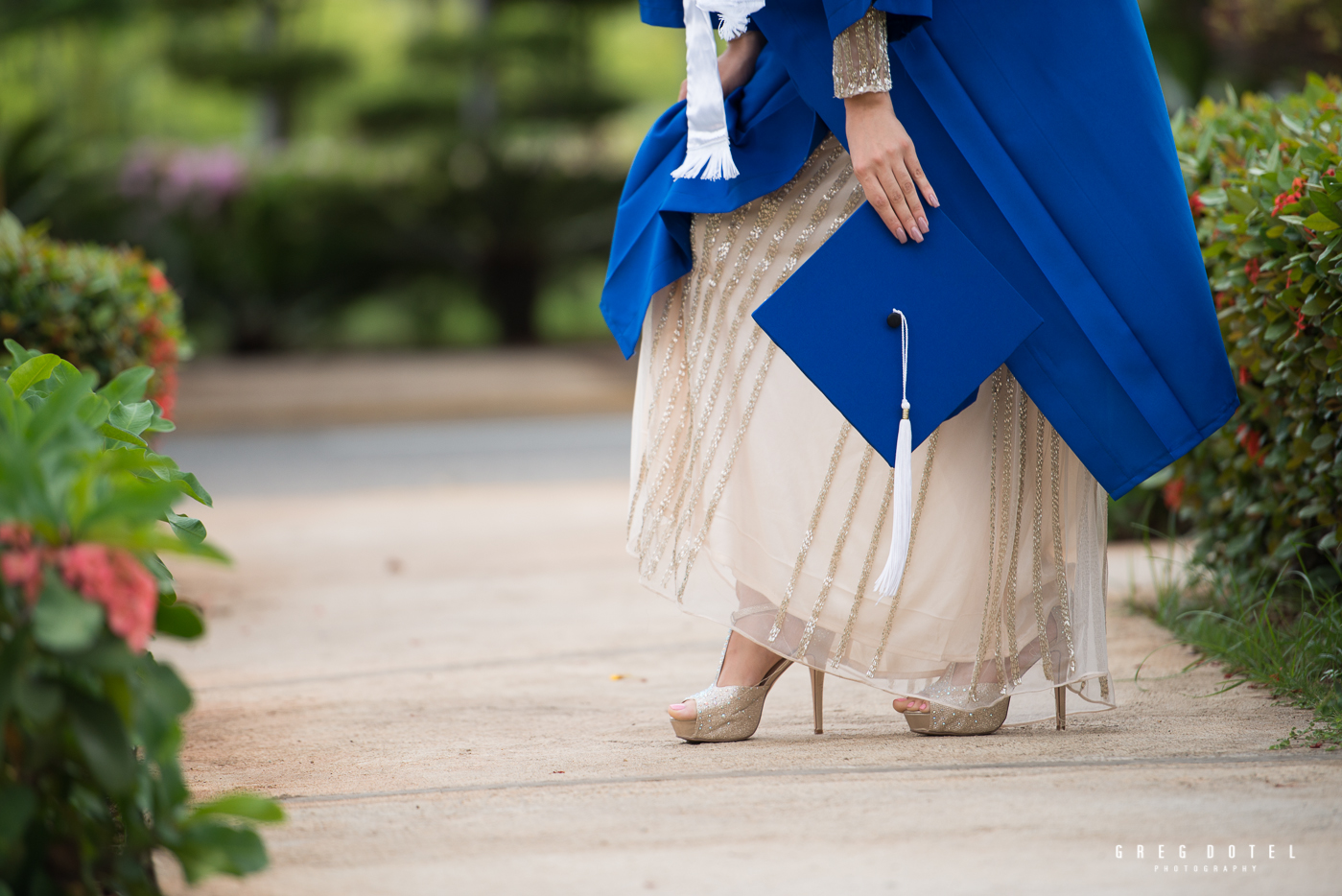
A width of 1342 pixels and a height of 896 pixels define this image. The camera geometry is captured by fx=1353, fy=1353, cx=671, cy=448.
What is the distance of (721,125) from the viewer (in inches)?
83.1

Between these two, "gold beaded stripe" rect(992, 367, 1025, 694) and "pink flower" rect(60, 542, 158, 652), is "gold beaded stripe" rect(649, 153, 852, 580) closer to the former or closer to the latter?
"gold beaded stripe" rect(992, 367, 1025, 694)

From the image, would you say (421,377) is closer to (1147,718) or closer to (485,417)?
(485,417)

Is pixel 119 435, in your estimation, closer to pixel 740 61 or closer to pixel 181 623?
pixel 181 623

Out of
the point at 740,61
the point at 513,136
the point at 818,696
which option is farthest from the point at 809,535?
the point at 513,136

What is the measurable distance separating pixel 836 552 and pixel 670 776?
44 centimetres

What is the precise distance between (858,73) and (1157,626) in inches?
66.3

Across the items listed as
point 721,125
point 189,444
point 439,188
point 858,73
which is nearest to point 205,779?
point 721,125

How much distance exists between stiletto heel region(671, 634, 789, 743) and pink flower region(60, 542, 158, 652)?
3.47ft

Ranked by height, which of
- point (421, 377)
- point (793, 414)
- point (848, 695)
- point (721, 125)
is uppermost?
point (721, 125)

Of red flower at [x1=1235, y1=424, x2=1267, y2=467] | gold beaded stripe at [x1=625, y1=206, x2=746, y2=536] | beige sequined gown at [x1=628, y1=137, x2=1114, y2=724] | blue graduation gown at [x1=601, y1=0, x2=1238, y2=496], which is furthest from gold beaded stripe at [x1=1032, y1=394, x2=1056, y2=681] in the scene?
red flower at [x1=1235, y1=424, x2=1267, y2=467]

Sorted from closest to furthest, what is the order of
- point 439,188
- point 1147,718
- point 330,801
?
1. point 330,801
2. point 1147,718
3. point 439,188

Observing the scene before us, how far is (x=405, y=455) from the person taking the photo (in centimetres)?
762

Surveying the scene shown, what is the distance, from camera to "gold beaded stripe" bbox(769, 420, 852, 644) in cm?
214

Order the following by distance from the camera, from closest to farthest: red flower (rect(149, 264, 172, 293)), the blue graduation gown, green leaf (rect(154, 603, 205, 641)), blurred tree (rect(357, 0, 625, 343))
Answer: green leaf (rect(154, 603, 205, 641)) → the blue graduation gown → red flower (rect(149, 264, 172, 293)) → blurred tree (rect(357, 0, 625, 343))
